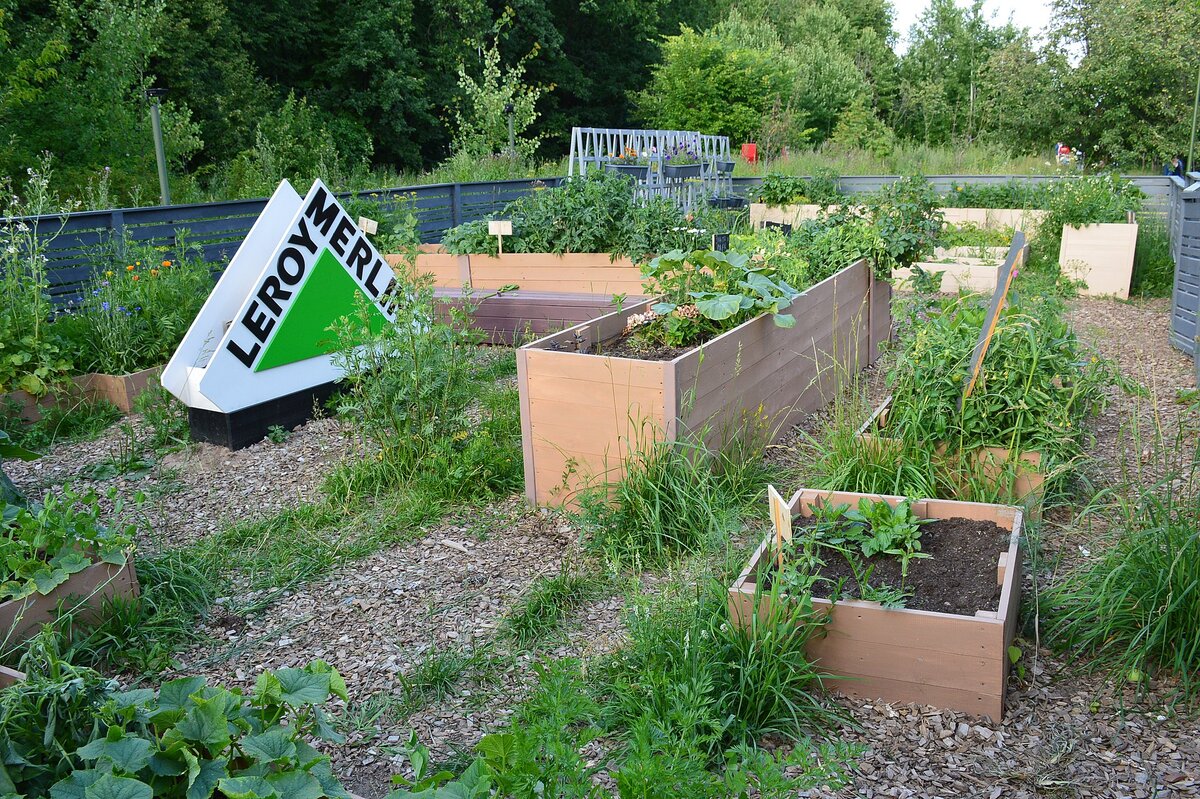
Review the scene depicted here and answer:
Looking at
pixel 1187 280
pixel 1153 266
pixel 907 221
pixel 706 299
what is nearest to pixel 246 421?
pixel 706 299

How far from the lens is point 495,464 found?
14.6ft

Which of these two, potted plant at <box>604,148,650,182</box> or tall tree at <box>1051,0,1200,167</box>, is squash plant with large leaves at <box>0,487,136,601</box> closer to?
potted plant at <box>604,148,650,182</box>

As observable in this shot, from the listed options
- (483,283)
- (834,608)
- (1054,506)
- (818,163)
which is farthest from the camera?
(818,163)

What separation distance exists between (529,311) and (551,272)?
1.96 ft

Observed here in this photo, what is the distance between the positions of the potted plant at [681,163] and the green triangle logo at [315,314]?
23.3 feet

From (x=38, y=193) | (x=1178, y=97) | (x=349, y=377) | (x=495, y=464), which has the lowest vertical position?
(x=495, y=464)

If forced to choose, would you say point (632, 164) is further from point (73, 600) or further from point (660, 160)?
point (73, 600)

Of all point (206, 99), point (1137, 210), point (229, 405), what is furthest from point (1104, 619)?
point (206, 99)

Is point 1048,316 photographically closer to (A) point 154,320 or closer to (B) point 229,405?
(B) point 229,405

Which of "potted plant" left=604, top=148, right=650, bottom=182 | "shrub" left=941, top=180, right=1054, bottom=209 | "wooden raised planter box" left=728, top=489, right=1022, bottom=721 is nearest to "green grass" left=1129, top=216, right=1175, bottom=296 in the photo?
"shrub" left=941, top=180, right=1054, bottom=209

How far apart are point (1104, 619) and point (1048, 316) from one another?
251 cm

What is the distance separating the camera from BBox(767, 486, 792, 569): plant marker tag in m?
2.77

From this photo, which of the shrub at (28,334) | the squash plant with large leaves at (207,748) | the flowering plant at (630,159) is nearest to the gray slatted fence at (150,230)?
the shrub at (28,334)

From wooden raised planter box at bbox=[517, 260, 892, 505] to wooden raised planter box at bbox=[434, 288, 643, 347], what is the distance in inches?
90.8
